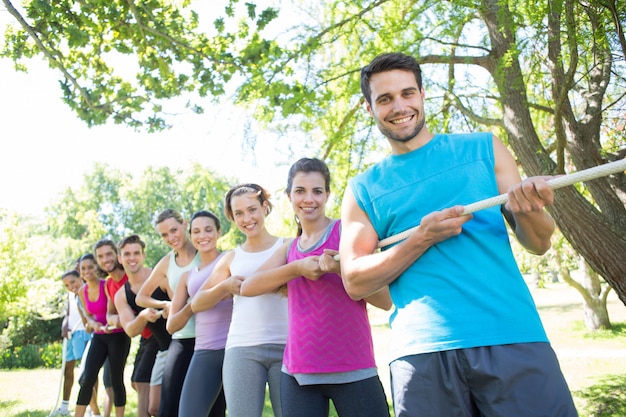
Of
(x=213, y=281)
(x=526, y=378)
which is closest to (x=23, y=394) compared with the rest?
(x=213, y=281)

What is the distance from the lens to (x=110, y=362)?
606 centimetres

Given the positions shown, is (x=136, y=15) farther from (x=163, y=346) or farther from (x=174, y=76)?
(x=163, y=346)

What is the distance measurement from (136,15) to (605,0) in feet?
14.3

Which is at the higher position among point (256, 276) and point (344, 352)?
point (256, 276)

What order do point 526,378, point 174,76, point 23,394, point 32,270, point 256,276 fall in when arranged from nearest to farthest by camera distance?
point 526,378, point 256,276, point 174,76, point 23,394, point 32,270

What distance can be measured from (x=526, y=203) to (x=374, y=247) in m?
0.53

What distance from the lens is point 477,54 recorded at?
607 cm

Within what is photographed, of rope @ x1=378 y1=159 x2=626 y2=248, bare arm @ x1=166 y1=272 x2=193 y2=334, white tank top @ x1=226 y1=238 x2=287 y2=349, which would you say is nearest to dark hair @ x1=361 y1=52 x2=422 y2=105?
rope @ x1=378 y1=159 x2=626 y2=248

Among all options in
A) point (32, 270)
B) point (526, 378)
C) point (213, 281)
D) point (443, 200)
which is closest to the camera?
point (526, 378)

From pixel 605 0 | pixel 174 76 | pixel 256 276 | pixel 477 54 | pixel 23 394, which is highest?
pixel 174 76

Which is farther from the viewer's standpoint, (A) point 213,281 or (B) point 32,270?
(B) point 32,270

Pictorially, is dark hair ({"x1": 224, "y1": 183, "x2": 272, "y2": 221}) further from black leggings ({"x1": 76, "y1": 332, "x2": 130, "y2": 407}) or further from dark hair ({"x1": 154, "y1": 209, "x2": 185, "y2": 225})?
black leggings ({"x1": 76, "y1": 332, "x2": 130, "y2": 407})

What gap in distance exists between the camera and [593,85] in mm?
5109

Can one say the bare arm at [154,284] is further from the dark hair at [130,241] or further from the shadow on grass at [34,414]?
the shadow on grass at [34,414]
